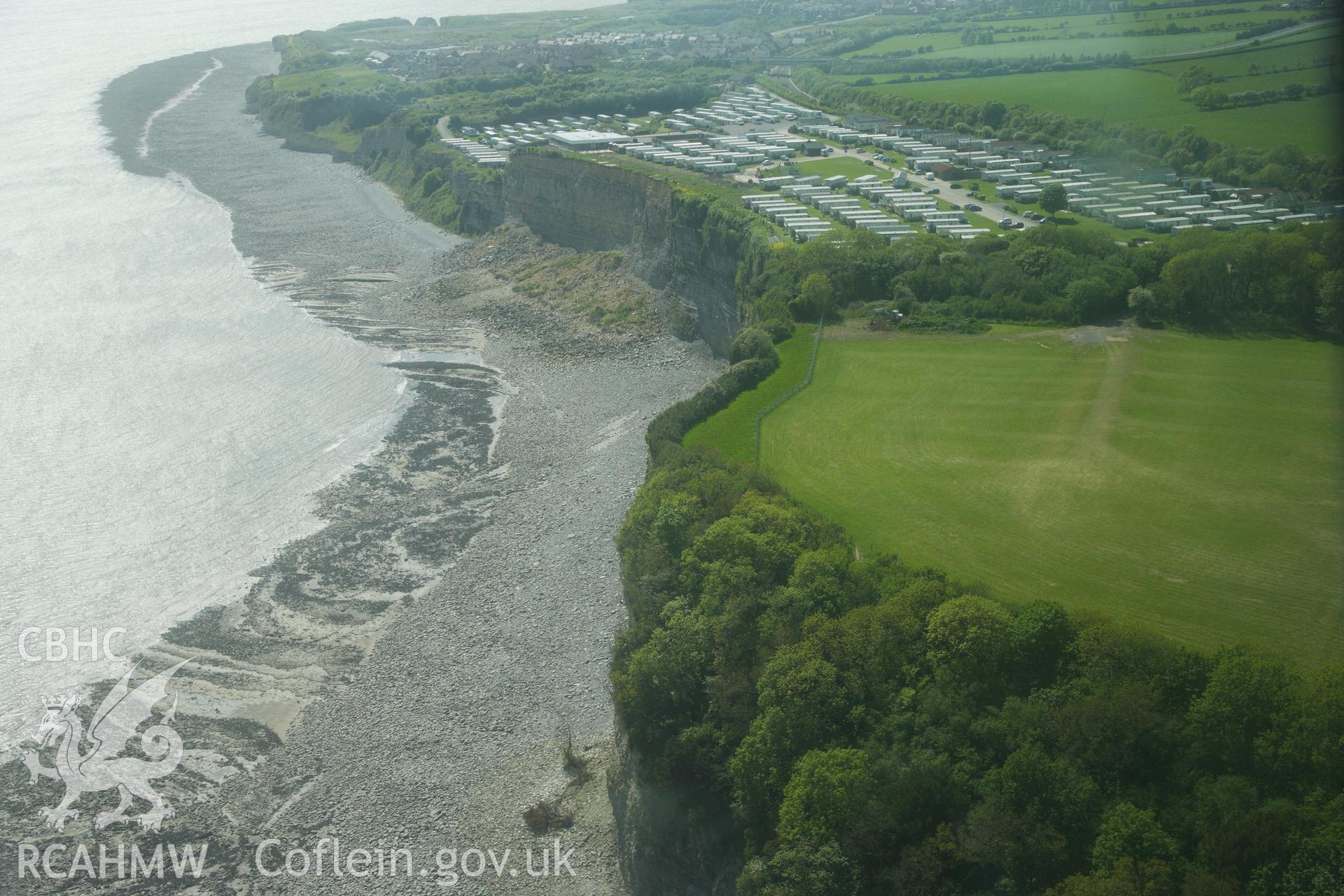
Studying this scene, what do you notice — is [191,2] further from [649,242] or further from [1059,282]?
[1059,282]

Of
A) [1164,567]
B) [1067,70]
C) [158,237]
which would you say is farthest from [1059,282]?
[158,237]

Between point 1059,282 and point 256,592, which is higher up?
point 1059,282

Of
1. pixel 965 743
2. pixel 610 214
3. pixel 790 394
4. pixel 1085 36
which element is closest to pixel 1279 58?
pixel 1085 36

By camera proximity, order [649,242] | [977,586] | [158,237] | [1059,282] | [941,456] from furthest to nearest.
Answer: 1. [158,237]
2. [649,242]
3. [1059,282]
4. [941,456]
5. [977,586]

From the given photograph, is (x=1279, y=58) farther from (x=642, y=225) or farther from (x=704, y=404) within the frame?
(x=704, y=404)

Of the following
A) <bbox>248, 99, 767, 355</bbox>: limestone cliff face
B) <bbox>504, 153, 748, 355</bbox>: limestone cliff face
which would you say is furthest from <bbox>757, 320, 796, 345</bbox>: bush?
<bbox>504, 153, 748, 355</bbox>: limestone cliff face

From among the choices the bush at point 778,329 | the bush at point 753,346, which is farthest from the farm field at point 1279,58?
the bush at point 753,346

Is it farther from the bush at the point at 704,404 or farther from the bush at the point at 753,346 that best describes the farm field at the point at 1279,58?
the bush at the point at 704,404
